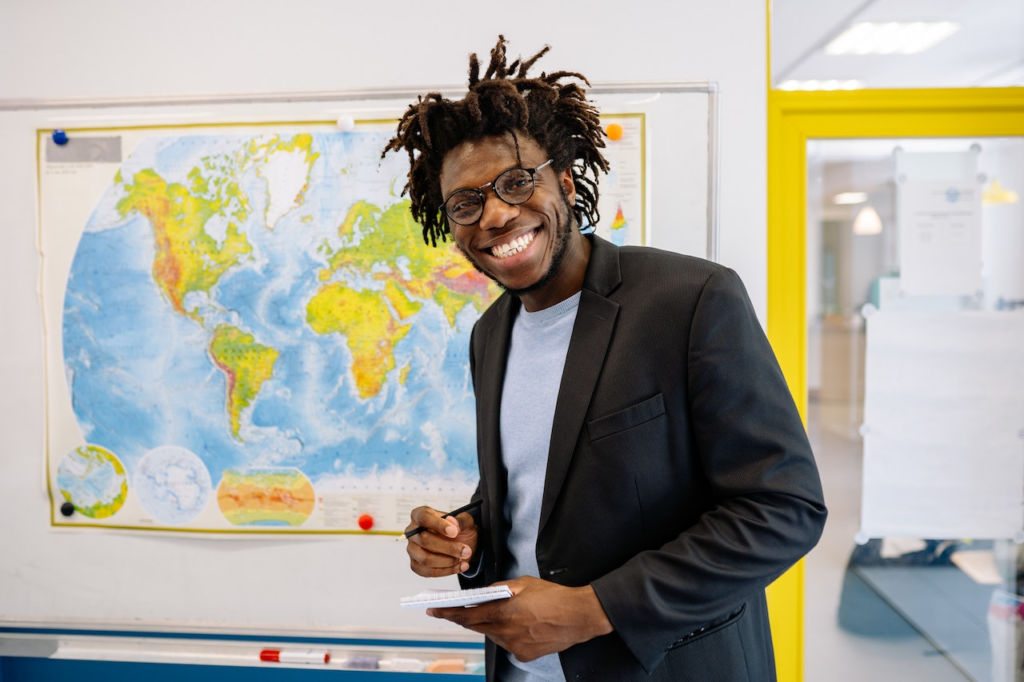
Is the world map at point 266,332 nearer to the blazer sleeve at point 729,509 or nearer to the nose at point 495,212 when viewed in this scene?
the nose at point 495,212

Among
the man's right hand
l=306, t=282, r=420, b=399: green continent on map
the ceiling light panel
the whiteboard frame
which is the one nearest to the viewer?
the man's right hand

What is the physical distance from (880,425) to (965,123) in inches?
36.4

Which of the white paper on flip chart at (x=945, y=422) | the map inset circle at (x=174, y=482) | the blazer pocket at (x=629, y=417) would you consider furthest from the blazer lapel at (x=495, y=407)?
the white paper on flip chart at (x=945, y=422)

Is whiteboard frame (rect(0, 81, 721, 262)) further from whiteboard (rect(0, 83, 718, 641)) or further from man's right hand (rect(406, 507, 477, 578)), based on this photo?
man's right hand (rect(406, 507, 477, 578))

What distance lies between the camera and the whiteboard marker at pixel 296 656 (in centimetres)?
194

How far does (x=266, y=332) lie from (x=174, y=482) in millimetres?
554

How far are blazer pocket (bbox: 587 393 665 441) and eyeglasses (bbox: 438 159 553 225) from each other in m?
0.41

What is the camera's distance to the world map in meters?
1.88

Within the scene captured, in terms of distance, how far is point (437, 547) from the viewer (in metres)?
1.25

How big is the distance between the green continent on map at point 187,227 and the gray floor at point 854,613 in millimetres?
1859

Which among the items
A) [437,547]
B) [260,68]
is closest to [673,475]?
[437,547]

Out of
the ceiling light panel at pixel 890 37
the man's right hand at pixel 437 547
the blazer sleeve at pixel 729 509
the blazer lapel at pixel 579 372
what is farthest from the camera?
the ceiling light panel at pixel 890 37

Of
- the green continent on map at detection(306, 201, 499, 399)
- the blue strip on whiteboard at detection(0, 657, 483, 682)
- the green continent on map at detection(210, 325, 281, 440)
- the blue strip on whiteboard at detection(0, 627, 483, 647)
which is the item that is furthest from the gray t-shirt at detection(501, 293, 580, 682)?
the green continent on map at detection(210, 325, 281, 440)

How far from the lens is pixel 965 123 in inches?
73.5
